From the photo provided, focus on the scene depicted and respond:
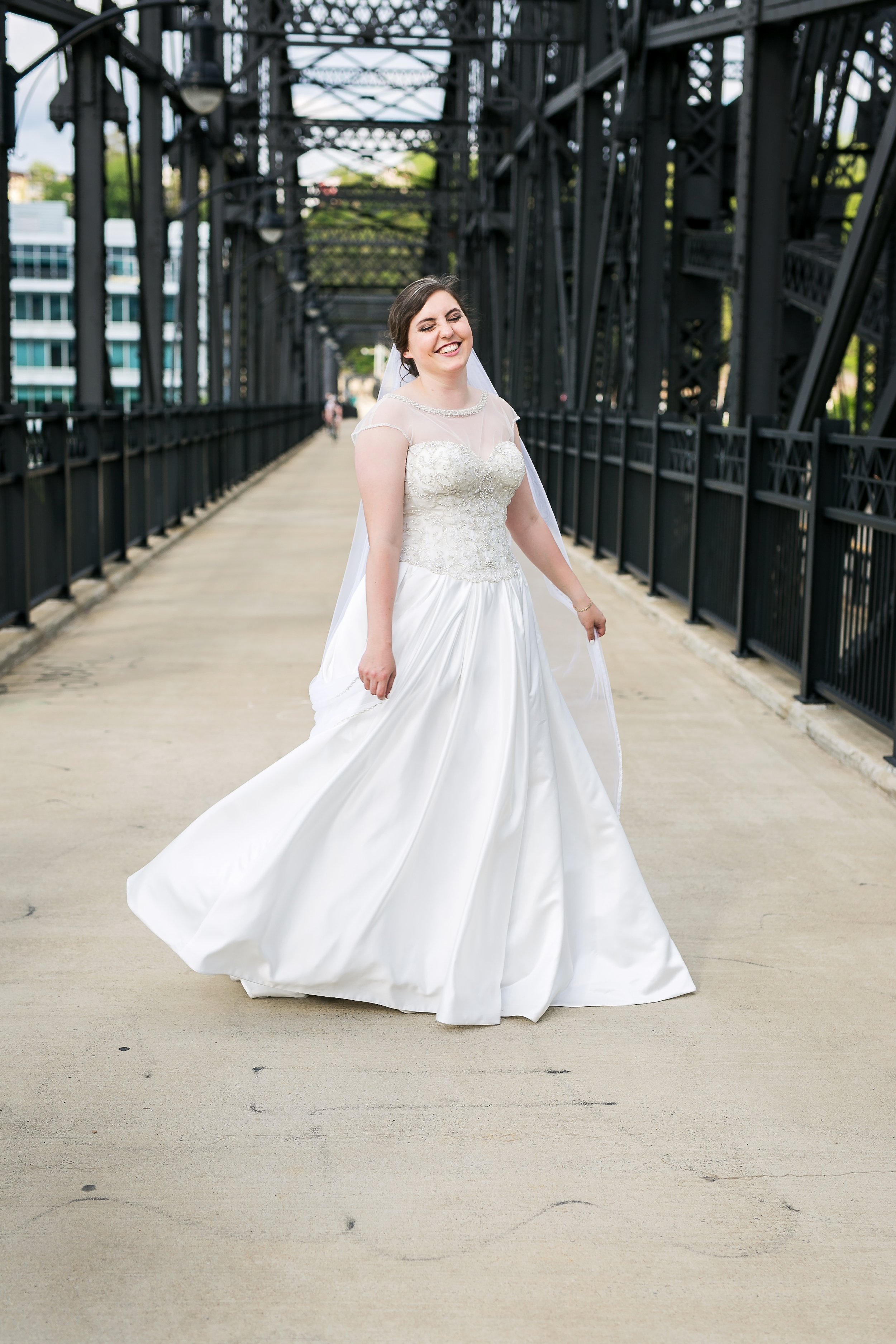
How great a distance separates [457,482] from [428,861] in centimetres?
101

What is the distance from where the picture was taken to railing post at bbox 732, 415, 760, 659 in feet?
31.4

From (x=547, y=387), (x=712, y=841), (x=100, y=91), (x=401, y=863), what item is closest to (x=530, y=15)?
(x=547, y=387)

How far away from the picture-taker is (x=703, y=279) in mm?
19172

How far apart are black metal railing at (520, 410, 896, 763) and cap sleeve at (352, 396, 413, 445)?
3.34 m

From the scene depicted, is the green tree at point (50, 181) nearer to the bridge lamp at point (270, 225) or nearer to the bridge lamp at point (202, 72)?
the bridge lamp at point (270, 225)

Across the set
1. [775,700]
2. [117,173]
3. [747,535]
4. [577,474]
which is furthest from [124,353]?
[775,700]

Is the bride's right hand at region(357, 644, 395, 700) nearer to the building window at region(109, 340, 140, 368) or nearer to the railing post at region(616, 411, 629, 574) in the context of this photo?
the railing post at region(616, 411, 629, 574)

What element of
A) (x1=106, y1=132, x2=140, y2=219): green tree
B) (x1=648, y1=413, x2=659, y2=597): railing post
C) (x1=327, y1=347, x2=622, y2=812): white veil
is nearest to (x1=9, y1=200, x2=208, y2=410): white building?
(x1=106, y1=132, x2=140, y2=219): green tree

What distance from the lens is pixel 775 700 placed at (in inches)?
338

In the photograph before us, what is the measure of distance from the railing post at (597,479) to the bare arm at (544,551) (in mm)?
11754

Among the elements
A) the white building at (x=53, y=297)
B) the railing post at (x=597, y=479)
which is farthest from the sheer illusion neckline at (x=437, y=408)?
the white building at (x=53, y=297)

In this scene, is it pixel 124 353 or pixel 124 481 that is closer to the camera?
pixel 124 481

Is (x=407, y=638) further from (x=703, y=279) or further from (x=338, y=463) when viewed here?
(x=338, y=463)

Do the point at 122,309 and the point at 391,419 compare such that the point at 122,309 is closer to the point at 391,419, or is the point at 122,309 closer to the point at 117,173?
the point at 117,173
